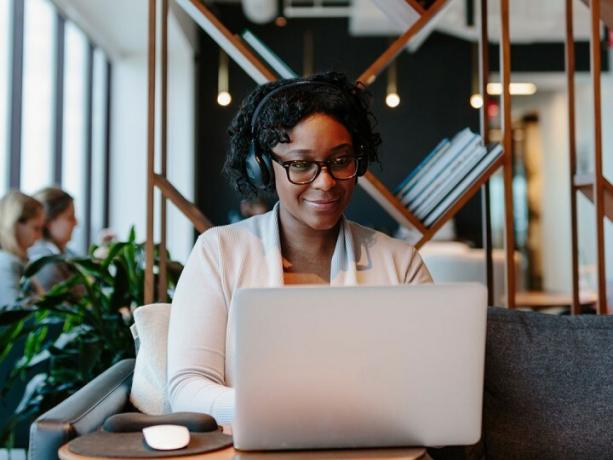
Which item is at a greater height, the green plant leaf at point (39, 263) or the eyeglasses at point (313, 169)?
the eyeglasses at point (313, 169)

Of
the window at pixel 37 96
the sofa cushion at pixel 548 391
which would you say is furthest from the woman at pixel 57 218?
the sofa cushion at pixel 548 391

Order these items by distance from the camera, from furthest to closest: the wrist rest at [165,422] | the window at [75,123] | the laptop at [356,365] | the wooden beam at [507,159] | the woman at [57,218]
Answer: the window at [75,123] → the woman at [57,218] → the wooden beam at [507,159] → the wrist rest at [165,422] → the laptop at [356,365]

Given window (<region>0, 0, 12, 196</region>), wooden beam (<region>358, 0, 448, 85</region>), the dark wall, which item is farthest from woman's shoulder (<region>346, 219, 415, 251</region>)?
the dark wall

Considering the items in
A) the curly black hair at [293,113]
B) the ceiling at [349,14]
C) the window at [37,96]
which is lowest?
the curly black hair at [293,113]

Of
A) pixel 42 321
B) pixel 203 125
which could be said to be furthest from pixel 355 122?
pixel 203 125

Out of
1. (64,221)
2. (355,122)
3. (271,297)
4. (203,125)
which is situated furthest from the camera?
(203,125)

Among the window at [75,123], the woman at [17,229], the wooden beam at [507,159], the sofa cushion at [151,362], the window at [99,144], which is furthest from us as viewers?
the window at [99,144]

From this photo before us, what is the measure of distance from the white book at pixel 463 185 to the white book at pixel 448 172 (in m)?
0.04

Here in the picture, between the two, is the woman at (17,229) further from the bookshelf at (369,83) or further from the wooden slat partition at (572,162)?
the wooden slat partition at (572,162)

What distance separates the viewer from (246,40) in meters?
2.18

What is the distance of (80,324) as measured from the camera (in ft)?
8.24

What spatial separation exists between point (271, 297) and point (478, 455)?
0.90 m

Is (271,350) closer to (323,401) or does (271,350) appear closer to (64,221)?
(323,401)

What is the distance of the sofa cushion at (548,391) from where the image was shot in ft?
5.53
